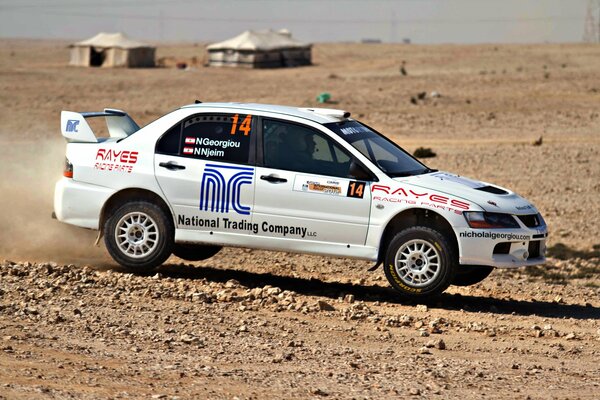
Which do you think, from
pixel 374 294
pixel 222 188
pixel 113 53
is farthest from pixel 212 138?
pixel 113 53

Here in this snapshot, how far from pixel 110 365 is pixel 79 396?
0.78 m

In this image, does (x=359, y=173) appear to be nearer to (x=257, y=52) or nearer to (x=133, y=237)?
(x=133, y=237)

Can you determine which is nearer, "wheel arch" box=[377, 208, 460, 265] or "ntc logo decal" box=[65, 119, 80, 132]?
"wheel arch" box=[377, 208, 460, 265]

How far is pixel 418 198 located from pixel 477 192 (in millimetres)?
611

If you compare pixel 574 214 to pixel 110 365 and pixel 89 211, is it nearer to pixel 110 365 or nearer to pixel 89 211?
pixel 89 211

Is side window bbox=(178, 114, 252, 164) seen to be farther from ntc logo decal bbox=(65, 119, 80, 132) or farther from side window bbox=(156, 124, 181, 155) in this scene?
ntc logo decal bbox=(65, 119, 80, 132)

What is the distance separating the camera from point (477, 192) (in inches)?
396

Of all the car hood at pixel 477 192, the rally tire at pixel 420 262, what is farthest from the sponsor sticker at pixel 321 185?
the rally tire at pixel 420 262

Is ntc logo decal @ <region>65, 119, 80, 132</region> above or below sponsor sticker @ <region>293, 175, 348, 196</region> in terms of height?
above

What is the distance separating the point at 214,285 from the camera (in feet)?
33.8

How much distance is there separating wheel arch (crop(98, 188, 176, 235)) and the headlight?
113 inches

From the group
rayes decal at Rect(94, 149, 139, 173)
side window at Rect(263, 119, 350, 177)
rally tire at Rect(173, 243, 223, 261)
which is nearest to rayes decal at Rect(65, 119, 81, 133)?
rayes decal at Rect(94, 149, 139, 173)

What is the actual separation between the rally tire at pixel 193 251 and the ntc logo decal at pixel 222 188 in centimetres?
130

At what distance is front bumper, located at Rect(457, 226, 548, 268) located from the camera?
9.76 m
